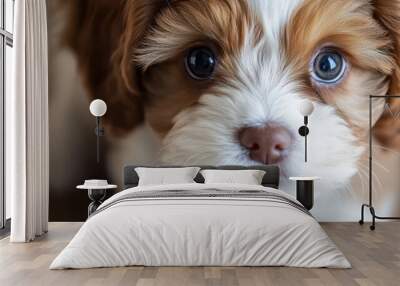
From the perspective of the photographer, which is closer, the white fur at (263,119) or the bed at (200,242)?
the bed at (200,242)

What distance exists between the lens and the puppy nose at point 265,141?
725 cm

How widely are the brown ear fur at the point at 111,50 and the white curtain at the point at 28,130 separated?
3.25 ft

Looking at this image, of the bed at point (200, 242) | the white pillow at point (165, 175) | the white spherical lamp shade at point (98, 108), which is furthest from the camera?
the white spherical lamp shade at point (98, 108)

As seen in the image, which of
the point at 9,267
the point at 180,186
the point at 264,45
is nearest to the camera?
the point at 9,267

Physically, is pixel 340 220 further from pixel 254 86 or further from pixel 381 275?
pixel 381 275

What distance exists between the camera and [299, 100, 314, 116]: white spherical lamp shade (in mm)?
7038

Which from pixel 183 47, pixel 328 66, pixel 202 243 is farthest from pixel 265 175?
pixel 202 243

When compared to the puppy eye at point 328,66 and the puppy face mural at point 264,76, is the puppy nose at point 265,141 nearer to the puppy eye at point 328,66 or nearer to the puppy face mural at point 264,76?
the puppy face mural at point 264,76

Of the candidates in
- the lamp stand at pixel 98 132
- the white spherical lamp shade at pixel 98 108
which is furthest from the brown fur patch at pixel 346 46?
the lamp stand at pixel 98 132

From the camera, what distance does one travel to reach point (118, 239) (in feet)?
15.0

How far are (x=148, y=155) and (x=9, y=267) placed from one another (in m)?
3.02

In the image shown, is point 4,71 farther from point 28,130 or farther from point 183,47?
point 183,47

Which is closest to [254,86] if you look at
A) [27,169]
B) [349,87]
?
[349,87]

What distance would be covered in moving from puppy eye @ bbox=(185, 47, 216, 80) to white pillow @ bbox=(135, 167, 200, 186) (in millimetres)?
1146
